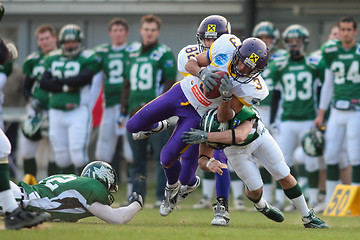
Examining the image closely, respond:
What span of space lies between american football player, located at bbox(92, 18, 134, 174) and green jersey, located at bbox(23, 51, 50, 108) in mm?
796

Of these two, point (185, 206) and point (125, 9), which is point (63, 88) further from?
point (125, 9)

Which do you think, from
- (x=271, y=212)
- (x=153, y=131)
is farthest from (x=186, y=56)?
(x=271, y=212)

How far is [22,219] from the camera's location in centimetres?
504

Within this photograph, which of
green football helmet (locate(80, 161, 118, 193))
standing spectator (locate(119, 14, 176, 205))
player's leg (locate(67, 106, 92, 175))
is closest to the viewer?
green football helmet (locate(80, 161, 118, 193))

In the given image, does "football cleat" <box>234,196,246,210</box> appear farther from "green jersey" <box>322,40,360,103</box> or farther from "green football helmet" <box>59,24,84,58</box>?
"green football helmet" <box>59,24,84,58</box>

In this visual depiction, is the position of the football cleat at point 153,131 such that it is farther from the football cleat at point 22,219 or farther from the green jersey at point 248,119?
the football cleat at point 22,219

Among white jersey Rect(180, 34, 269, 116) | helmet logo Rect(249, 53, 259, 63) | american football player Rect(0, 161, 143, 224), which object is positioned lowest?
american football player Rect(0, 161, 143, 224)

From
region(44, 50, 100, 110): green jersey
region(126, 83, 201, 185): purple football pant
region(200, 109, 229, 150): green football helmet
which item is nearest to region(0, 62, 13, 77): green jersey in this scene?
region(44, 50, 100, 110): green jersey

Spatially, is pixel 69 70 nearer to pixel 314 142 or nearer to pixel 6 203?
pixel 314 142

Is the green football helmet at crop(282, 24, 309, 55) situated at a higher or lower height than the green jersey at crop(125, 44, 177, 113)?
higher

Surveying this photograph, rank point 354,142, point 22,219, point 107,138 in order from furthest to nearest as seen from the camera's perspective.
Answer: point 107,138 < point 354,142 < point 22,219

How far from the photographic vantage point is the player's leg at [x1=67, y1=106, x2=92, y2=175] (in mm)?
9422

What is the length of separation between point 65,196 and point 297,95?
4609mm

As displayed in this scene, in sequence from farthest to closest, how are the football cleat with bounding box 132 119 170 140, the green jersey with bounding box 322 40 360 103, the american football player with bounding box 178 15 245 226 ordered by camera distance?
the green jersey with bounding box 322 40 360 103 < the football cleat with bounding box 132 119 170 140 < the american football player with bounding box 178 15 245 226
